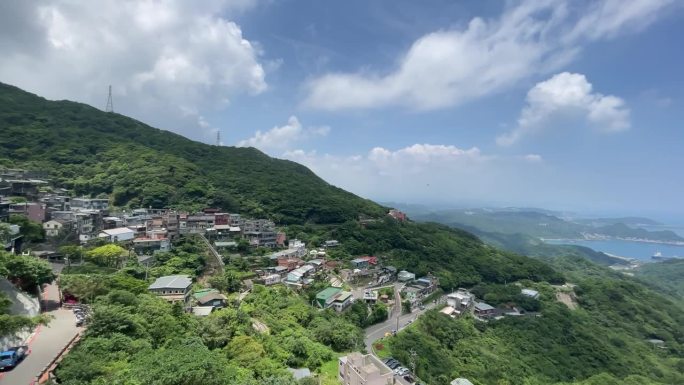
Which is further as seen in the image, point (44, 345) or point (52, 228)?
point (52, 228)

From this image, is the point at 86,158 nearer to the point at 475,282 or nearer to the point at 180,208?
the point at 180,208

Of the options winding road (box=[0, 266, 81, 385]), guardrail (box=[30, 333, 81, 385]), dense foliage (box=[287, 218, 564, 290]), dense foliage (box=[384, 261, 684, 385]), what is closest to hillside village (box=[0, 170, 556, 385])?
dense foliage (box=[287, 218, 564, 290])

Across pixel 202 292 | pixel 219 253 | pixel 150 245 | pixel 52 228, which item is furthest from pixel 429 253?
pixel 52 228

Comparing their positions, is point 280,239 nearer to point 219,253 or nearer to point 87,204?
point 219,253

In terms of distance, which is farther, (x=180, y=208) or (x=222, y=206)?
(x=222, y=206)

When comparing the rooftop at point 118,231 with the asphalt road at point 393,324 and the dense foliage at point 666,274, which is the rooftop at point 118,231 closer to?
the asphalt road at point 393,324

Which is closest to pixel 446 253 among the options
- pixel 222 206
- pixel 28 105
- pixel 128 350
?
pixel 222 206
